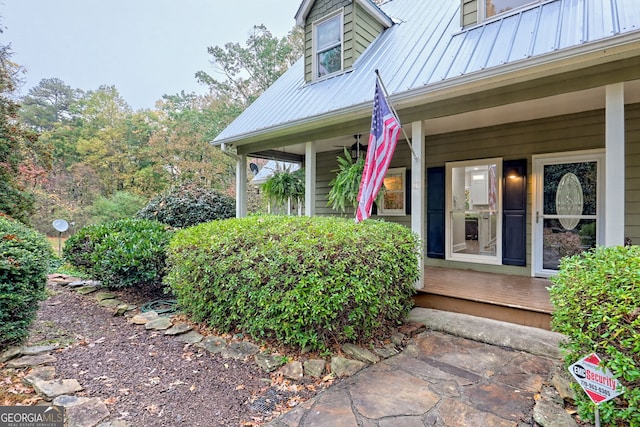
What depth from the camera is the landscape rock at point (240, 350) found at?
301cm

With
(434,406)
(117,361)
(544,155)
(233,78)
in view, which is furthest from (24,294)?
(233,78)

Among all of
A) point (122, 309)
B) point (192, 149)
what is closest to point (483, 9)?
point (122, 309)

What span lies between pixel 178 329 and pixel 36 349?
121cm

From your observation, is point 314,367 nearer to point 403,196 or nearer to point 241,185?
point 403,196

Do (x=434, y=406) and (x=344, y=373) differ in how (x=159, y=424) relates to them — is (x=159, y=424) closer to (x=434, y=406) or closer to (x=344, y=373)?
(x=344, y=373)

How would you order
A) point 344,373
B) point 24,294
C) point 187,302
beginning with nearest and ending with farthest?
point 344,373 < point 24,294 < point 187,302

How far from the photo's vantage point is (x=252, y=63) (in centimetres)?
1702

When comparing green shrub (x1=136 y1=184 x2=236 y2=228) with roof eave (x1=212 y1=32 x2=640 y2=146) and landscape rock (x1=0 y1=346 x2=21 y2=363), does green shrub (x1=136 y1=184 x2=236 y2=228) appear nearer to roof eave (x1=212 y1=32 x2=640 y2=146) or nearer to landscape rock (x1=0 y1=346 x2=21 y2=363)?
roof eave (x1=212 y1=32 x2=640 y2=146)

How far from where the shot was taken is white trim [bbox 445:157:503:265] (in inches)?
203

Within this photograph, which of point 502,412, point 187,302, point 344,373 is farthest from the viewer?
point 187,302

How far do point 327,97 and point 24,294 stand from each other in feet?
14.7

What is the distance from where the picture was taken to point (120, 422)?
2.04 metres

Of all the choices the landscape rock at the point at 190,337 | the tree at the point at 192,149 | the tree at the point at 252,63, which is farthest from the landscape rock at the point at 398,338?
the tree at the point at 252,63

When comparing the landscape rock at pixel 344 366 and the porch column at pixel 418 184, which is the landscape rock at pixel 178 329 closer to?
the landscape rock at pixel 344 366
